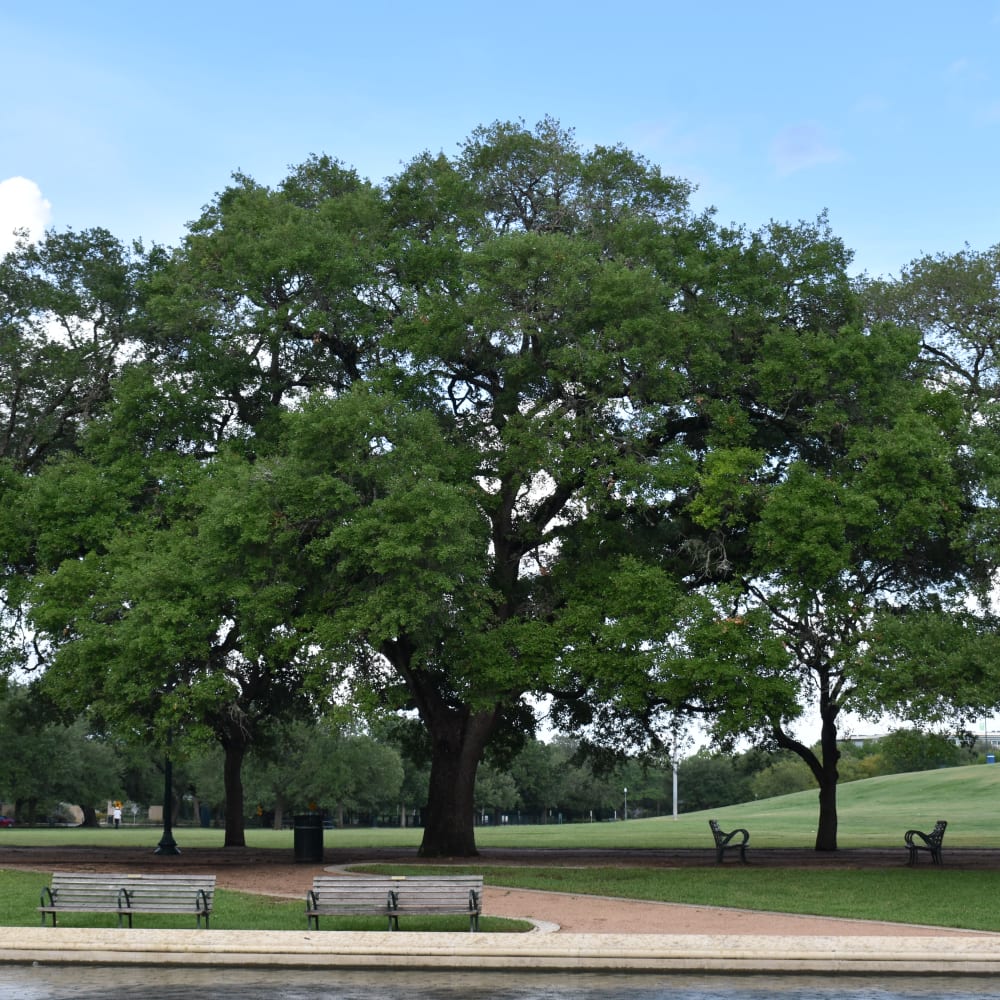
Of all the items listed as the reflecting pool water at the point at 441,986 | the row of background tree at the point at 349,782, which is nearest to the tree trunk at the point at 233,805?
the row of background tree at the point at 349,782

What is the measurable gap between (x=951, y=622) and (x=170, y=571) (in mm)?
16773

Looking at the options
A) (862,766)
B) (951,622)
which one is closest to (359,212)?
(951,622)

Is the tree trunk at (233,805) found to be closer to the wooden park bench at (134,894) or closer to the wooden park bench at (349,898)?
the wooden park bench at (134,894)

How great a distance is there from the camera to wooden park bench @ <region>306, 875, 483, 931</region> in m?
16.9

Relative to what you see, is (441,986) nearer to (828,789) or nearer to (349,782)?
(828,789)

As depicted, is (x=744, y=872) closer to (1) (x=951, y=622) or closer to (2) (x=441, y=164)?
(1) (x=951, y=622)

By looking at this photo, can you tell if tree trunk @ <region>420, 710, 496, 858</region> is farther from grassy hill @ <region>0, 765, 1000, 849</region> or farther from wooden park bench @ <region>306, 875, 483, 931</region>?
Answer: wooden park bench @ <region>306, 875, 483, 931</region>

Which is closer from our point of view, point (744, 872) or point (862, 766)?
point (744, 872)

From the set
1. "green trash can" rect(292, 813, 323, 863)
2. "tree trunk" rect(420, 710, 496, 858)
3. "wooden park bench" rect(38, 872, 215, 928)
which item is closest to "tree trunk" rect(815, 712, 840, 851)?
"tree trunk" rect(420, 710, 496, 858)

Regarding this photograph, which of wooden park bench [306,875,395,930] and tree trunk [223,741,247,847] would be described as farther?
tree trunk [223,741,247,847]

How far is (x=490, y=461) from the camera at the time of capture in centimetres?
3130

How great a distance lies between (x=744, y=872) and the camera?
2753cm

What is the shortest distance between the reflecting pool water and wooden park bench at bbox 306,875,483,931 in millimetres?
2517

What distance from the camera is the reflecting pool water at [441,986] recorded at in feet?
40.8
